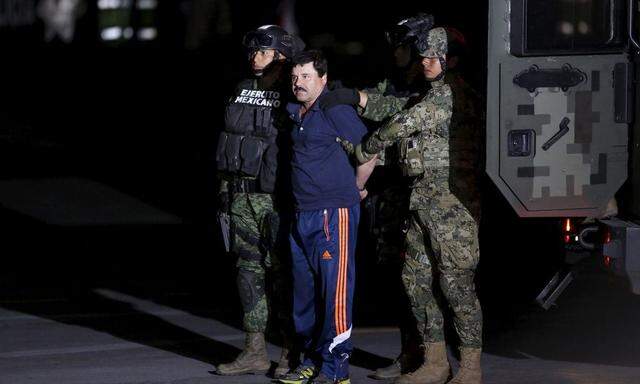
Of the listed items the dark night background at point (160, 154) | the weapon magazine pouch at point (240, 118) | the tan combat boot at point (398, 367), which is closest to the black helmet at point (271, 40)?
the weapon magazine pouch at point (240, 118)

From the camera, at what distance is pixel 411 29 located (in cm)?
791

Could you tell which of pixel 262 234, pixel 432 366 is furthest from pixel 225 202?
pixel 432 366

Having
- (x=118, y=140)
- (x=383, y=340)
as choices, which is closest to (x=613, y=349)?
(x=383, y=340)

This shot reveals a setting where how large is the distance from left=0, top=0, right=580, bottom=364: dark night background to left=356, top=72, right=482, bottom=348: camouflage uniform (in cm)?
86

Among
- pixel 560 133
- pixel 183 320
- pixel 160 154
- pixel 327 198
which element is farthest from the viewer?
pixel 160 154

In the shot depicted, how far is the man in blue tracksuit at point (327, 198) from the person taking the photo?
7.87m

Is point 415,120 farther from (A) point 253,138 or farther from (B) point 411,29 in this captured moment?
(A) point 253,138

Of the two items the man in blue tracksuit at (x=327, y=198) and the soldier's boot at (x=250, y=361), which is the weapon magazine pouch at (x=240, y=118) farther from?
the soldier's boot at (x=250, y=361)

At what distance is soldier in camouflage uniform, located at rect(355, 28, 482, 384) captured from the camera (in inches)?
306

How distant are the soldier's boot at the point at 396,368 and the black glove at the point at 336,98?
56.0 inches

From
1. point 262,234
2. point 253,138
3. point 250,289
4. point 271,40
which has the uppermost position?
point 271,40

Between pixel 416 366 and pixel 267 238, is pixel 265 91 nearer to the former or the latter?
pixel 267 238

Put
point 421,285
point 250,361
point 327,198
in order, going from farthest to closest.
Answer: point 250,361 < point 421,285 < point 327,198

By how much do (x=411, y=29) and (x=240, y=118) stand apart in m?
1.10
